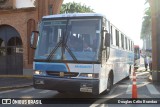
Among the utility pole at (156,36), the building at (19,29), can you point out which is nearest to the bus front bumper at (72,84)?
the utility pole at (156,36)

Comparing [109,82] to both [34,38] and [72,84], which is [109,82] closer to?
[72,84]

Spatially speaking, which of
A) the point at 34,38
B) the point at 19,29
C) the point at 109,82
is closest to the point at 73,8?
the point at 19,29

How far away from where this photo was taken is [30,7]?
2564 centimetres

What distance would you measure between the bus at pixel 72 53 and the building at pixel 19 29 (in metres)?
14.2

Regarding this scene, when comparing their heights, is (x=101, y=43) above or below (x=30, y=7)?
below

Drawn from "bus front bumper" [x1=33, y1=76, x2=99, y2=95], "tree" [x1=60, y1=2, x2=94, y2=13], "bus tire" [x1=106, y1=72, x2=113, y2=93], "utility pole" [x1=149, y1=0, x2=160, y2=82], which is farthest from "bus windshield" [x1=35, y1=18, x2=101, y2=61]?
"tree" [x1=60, y1=2, x2=94, y2=13]

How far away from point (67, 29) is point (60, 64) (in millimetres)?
1238

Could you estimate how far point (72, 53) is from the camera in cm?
1072

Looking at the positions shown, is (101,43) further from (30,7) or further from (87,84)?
(30,7)

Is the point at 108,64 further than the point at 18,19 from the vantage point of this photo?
No

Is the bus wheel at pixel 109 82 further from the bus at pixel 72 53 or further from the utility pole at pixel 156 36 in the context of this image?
the utility pole at pixel 156 36

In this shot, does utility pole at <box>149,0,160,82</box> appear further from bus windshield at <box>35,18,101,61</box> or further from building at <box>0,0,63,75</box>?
bus windshield at <box>35,18,101,61</box>

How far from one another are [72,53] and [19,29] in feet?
53.2

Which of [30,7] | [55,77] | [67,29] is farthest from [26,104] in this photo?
[30,7]
